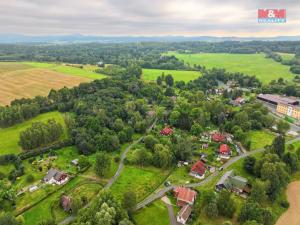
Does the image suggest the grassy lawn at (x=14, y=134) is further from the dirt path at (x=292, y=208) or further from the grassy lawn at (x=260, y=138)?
the dirt path at (x=292, y=208)

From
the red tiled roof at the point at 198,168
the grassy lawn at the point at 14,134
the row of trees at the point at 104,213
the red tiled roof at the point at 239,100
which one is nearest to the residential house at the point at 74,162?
the grassy lawn at the point at 14,134

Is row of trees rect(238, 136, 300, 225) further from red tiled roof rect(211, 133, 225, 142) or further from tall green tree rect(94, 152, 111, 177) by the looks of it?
tall green tree rect(94, 152, 111, 177)

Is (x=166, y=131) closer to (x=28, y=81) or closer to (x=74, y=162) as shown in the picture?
(x=74, y=162)

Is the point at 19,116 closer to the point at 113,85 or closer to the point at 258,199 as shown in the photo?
the point at 113,85

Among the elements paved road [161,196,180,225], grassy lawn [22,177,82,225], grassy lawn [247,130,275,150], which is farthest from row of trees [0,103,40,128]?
grassy lawn [247,130,275,150]

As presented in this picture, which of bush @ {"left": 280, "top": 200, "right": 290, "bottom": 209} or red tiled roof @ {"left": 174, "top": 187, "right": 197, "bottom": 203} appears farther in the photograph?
bush @ {"left": 280, "top": 200, "right": 290, "bottom": 209}
